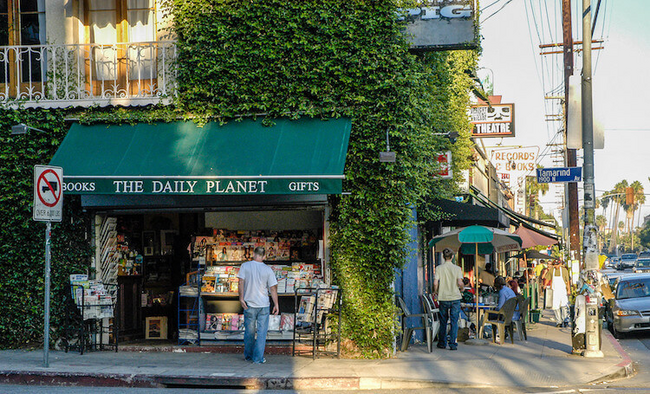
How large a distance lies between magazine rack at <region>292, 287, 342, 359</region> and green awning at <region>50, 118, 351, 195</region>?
6.31ft

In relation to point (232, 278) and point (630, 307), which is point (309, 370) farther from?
point (630, 307)

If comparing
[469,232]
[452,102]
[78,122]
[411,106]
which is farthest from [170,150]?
[452,102]

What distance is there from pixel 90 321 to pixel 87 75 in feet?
14.5

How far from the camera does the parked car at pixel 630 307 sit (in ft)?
57.6

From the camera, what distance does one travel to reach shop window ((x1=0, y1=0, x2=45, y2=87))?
43.7 feet

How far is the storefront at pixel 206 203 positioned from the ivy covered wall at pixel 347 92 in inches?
16.2

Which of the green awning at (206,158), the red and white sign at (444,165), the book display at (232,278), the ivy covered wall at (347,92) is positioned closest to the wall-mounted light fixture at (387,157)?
the ivy covered wall at (347,92)

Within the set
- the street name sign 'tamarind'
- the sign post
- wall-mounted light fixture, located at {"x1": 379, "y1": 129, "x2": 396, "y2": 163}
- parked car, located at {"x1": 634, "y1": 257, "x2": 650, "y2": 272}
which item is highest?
wall-mounted light fixture, located at {"x1": 379, "y1": 129, "x2": 396, "y2": 163}

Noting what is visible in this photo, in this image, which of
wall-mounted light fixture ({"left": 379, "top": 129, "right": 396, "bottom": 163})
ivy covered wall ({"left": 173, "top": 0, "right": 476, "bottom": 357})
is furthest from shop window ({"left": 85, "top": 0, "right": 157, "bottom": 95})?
wall-mounted light fixture ({"left": 379, "top": 129, "right": 396, "bottom": 163})

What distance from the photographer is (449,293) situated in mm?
13328

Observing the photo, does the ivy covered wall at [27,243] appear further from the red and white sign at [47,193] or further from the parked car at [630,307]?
the parked car at [630,307]

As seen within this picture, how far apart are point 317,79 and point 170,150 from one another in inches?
107

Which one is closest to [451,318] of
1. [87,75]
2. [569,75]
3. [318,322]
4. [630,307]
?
[318,322]

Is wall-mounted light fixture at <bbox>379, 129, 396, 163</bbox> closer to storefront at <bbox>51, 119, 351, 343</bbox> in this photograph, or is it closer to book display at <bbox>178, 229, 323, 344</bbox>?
storefront at <bbox>51, 119, 351, 343</bbox>
